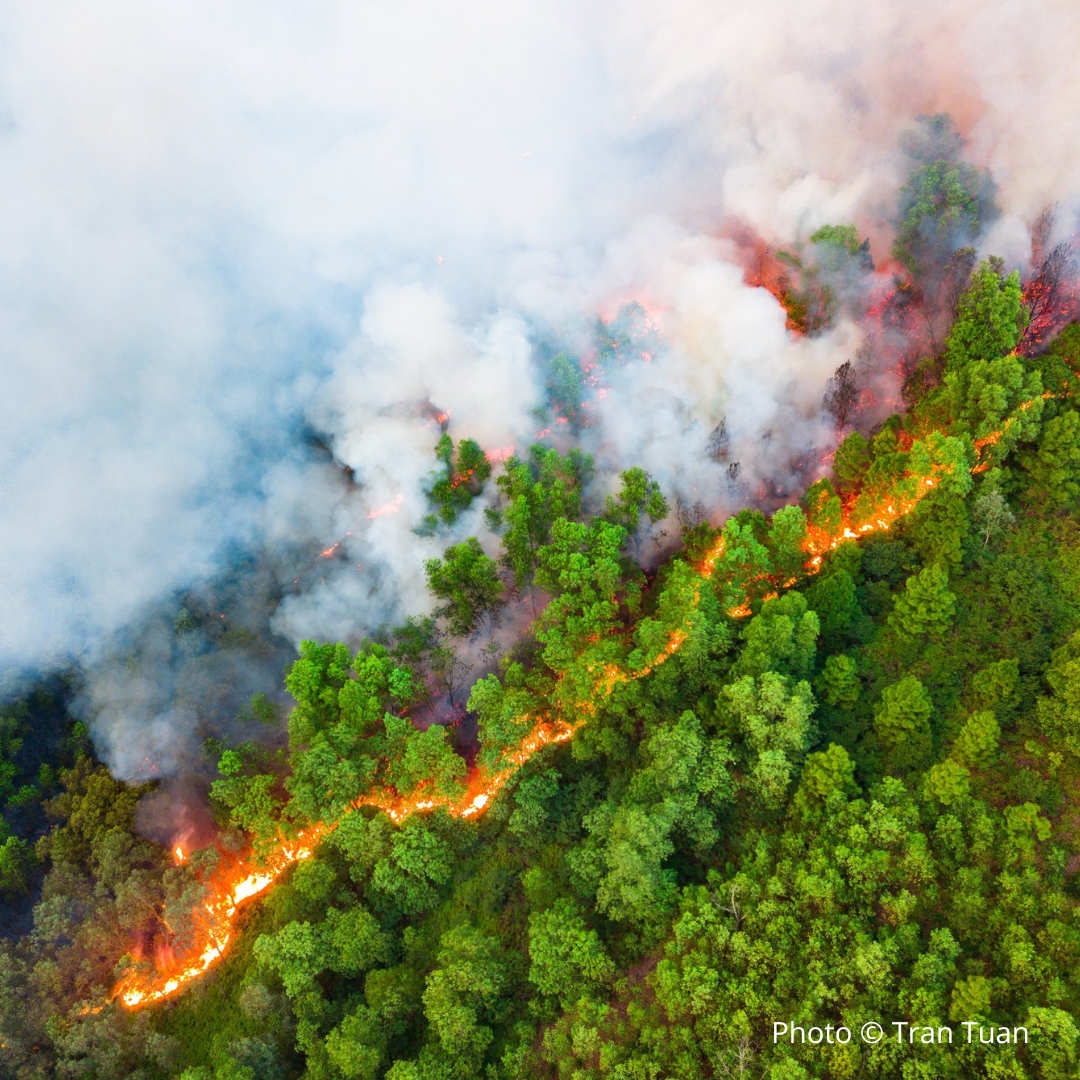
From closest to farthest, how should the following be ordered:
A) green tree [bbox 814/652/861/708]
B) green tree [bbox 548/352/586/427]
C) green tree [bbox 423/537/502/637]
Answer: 1. green tree [bbox 814/652/861/708]
2. green tree [bbox 423/537/502/637]
3. green tree [bbox 548/352/586/427]

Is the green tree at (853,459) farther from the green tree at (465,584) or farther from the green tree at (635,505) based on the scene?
the green tree at (465,584)

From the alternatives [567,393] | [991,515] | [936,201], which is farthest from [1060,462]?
[567,393]

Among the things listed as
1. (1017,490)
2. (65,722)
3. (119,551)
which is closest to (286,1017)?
(65,722)

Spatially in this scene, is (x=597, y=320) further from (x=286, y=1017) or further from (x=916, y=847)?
(x=286, y=1017)

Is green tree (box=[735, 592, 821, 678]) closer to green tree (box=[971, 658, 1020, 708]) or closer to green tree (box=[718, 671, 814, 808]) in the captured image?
green tree (box=[718, 671, 814, 808])

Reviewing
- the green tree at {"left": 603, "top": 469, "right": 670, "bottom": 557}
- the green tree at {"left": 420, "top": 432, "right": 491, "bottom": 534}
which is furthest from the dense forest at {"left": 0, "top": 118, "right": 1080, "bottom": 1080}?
the green tree at {"left": 420, "top": 432, "right": 491, "bottom": 534}

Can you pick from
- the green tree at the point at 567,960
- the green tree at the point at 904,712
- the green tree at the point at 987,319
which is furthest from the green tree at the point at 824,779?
the green tree at the point at 987,319
